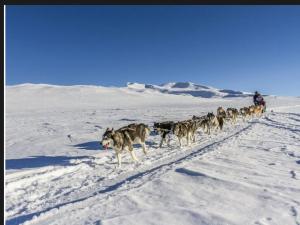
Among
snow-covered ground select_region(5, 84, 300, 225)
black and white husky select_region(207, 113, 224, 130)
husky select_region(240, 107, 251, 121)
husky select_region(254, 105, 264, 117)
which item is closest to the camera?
snow-covered ground select_region(5, 84, 300, 225)

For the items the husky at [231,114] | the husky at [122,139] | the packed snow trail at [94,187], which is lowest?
the packed snow trail at [94,187]

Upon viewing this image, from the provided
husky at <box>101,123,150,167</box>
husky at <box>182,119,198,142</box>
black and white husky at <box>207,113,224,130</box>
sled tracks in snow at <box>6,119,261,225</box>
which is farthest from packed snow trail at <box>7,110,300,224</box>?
black and white husky at <box>207,113,224,130</box>

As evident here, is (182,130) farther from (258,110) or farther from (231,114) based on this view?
(258,110)

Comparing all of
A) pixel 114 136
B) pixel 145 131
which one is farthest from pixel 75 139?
pixel 114 136

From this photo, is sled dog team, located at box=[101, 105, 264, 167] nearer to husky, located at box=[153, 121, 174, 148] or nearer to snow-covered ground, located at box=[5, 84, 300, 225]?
husky, located at box=[153, 121, 174, 148]

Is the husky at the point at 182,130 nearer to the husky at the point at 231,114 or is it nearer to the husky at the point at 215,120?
the husky at the point at 215,120

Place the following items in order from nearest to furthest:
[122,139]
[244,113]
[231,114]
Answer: [122,139] → [231,114] → [244,113]

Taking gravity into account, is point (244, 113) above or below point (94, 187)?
above

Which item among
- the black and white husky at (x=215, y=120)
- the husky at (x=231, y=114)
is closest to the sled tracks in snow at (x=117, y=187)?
the black and white husky at (x=215, y=120)

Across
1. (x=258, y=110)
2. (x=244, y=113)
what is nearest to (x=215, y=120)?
(x=244, y=113)

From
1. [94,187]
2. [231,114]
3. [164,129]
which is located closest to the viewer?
[94,187]

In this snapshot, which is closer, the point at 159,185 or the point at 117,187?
the point at 159,185

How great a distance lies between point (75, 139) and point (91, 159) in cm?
442

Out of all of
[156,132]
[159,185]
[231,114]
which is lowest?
[159,185]
